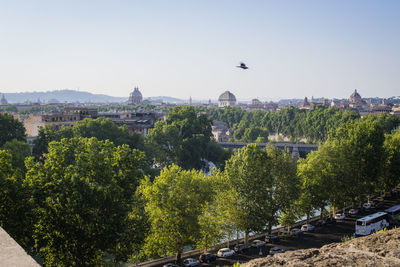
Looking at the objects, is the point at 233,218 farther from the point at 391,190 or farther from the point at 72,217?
the point at 391,190

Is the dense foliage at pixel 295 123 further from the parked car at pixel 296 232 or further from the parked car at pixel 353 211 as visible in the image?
the parked car at pixel 296 232

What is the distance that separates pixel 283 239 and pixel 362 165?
12.5 metres

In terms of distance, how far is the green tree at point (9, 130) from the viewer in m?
49.6

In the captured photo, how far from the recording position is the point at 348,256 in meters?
5.21

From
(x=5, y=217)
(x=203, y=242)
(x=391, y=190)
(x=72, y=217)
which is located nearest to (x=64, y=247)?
(x=72, y=217)

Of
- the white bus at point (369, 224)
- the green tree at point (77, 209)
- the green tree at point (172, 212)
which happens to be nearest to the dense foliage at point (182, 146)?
the green tree at point (172, 212)

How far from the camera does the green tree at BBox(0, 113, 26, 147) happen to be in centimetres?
4958

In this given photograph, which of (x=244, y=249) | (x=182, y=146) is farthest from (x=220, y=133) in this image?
(x=244, y=249)

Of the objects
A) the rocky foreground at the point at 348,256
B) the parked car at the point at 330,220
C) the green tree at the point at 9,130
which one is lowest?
the parked car at the point at 330,220

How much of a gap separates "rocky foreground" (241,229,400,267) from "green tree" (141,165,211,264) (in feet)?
69.6

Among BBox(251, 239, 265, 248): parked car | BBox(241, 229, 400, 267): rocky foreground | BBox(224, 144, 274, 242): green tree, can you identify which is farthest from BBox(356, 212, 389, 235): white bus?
BBox(241, 229, 400, 267): rocky foreground

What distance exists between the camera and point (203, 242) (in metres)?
28.7

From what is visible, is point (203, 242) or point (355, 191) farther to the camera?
point (355, 191)

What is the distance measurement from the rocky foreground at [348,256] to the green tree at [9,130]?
49992 mm
